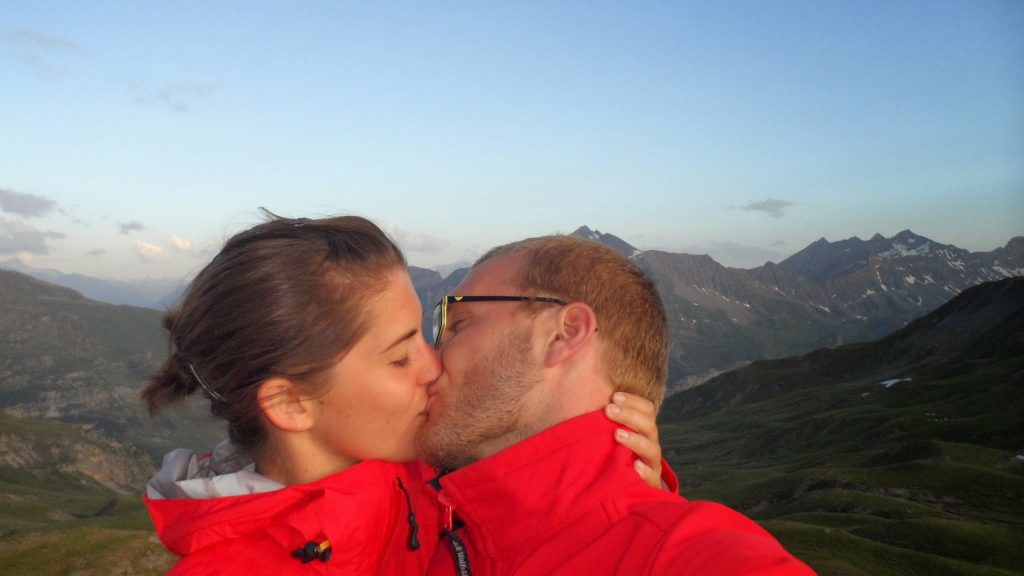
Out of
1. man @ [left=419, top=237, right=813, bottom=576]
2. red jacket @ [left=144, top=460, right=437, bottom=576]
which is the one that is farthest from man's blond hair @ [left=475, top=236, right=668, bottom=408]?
red jacket @ [left=144, top=460, right=437, bottom=576]

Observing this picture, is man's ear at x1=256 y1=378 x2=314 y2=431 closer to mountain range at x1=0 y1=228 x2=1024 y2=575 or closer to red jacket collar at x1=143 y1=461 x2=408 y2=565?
red jacket collar at x1=143 y1=461 x2=408 y2=565

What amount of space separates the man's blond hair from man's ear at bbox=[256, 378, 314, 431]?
2.30 meters

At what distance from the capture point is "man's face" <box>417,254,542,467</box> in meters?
6.18

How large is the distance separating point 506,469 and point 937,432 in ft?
300

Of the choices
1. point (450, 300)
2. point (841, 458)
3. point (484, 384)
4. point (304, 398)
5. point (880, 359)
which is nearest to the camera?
point (304, 398)

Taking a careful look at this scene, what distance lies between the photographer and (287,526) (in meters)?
5.25

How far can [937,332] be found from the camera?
173000 millimetres

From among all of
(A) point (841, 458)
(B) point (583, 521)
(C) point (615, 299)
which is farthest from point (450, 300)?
(A) point (841, 458)

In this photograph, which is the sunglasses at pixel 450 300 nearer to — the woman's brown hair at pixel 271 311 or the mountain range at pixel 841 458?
the woman's brown hair at pixel 271 311

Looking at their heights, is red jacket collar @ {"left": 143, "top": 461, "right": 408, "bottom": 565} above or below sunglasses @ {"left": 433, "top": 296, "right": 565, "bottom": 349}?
below

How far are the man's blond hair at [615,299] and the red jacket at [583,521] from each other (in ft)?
2.30

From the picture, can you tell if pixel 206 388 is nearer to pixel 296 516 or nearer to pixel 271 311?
pixel 271 311

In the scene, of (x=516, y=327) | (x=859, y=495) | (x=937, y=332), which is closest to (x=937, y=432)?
(x=859, y=495)

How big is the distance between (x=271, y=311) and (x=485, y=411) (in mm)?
2064
